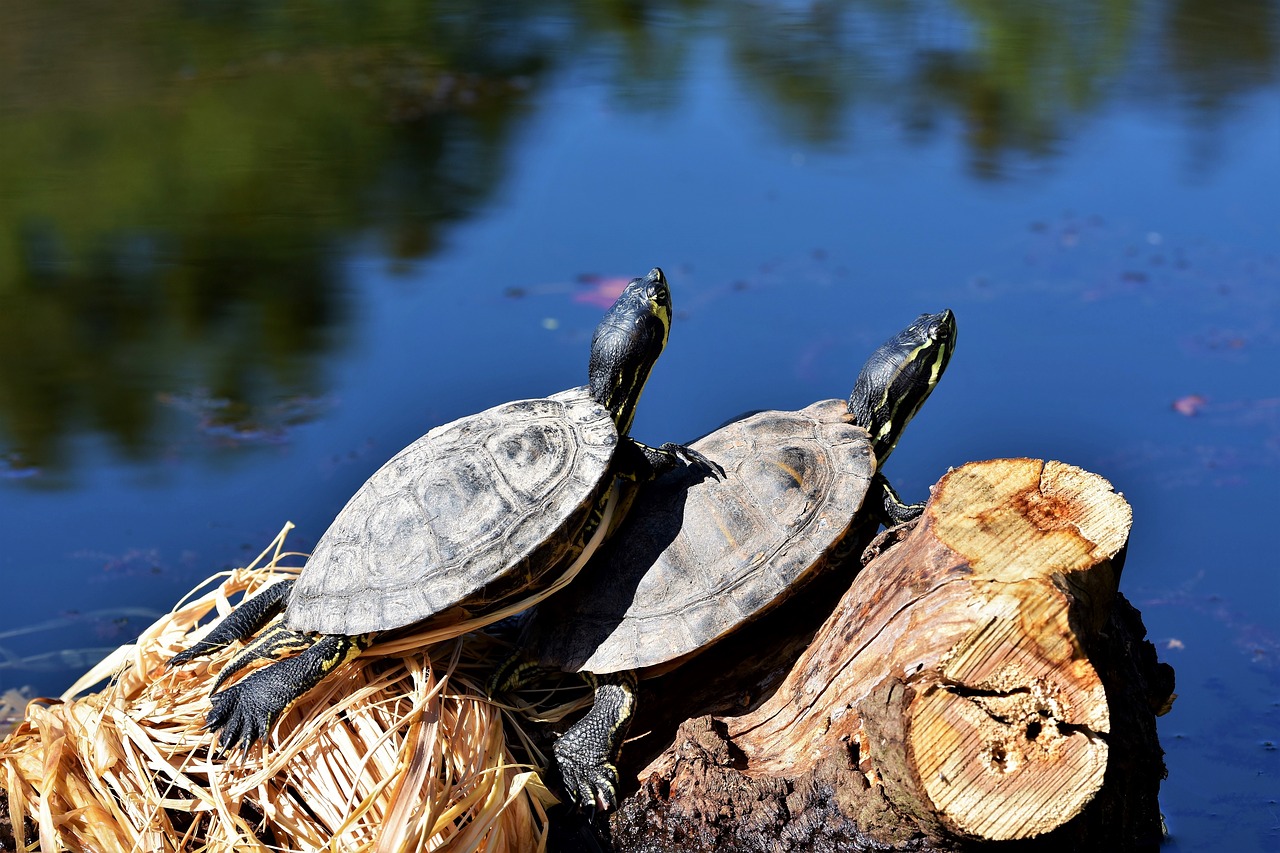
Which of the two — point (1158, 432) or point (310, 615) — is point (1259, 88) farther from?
point (310, 615)

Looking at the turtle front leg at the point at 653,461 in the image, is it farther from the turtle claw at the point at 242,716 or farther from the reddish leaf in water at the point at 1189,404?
the reddish leaf in water at the point at 1189,404

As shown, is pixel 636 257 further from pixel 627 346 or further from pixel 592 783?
pixel 592 783

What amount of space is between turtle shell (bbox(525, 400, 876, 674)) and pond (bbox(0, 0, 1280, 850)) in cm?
155

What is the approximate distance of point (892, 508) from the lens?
2.93 metres

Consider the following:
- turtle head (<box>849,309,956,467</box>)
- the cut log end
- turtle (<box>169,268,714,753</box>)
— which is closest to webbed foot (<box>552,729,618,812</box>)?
turtle (<box>169,268,714,753</box>)

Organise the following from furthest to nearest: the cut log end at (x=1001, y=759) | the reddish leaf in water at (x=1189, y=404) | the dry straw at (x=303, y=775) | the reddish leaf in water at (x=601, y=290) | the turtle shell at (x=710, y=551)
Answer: the reddish leaf in water at (x=601, y=290), the reddish leaf in water at (x=1189, y=404), the turtle shell at (x=710, y=551), the dry straw at (x=303, y=775), the cut log end at (x=1001, y=759)

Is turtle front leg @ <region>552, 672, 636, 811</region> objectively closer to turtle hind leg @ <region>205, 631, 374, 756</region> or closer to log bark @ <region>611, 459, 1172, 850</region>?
log bark @ <region>611, 459, 1172, 850</region>

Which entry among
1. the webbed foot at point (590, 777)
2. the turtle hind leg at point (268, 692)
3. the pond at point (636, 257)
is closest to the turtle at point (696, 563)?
the webbed foot at point (590, 777)

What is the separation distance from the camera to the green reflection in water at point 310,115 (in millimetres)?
5945

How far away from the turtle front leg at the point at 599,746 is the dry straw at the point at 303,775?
3.5 inches

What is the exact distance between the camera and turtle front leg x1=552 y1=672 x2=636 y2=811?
279 centimetres

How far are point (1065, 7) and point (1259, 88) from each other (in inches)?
101

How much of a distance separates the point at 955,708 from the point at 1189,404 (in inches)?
136

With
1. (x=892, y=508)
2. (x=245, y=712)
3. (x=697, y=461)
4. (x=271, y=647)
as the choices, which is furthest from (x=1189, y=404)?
(x=245, y=712)
